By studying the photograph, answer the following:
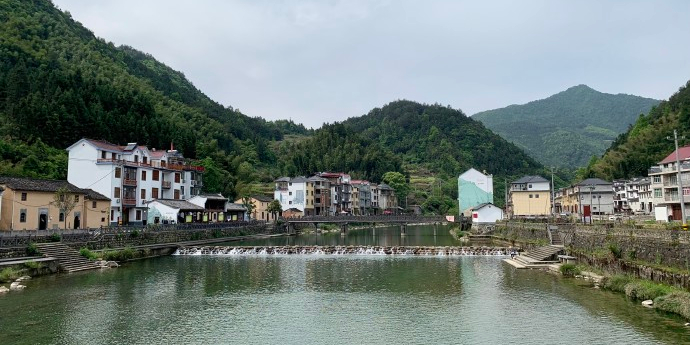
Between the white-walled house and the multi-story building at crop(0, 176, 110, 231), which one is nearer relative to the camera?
the multi-story building at crop(0, 176, 110, 231)

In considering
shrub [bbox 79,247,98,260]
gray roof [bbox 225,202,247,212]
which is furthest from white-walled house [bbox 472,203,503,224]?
shrub [bbox 79,247,98,260]

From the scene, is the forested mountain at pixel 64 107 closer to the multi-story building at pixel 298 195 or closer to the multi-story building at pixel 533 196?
the multi-story building at pixel 298 195

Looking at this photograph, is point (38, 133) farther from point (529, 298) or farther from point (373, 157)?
point (373, 157)

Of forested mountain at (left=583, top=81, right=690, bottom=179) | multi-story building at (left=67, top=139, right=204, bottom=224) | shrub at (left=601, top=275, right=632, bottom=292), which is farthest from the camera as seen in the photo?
forested mountain at (left=583, top=81, right=690, bottom=179)

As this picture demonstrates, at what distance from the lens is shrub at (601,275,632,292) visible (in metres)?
28.9

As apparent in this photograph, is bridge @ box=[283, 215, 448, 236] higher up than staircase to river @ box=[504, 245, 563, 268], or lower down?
higher up

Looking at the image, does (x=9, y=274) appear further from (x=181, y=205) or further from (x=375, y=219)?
(x=375, y=219)

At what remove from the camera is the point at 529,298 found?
28750 millimetres

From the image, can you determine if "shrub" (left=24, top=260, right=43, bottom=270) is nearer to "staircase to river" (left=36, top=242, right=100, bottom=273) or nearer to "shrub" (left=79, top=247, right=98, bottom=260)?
"staircase to river" (left=36, top=242, right=100, bottom=273)

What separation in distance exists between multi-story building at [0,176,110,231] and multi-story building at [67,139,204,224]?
5986 mm

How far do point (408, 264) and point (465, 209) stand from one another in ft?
200

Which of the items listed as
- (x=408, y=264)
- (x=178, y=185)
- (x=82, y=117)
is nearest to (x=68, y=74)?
(x=82, y=117)

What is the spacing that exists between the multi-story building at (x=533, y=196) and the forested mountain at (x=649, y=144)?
3170cm

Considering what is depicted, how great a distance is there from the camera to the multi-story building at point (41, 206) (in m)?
44.8
